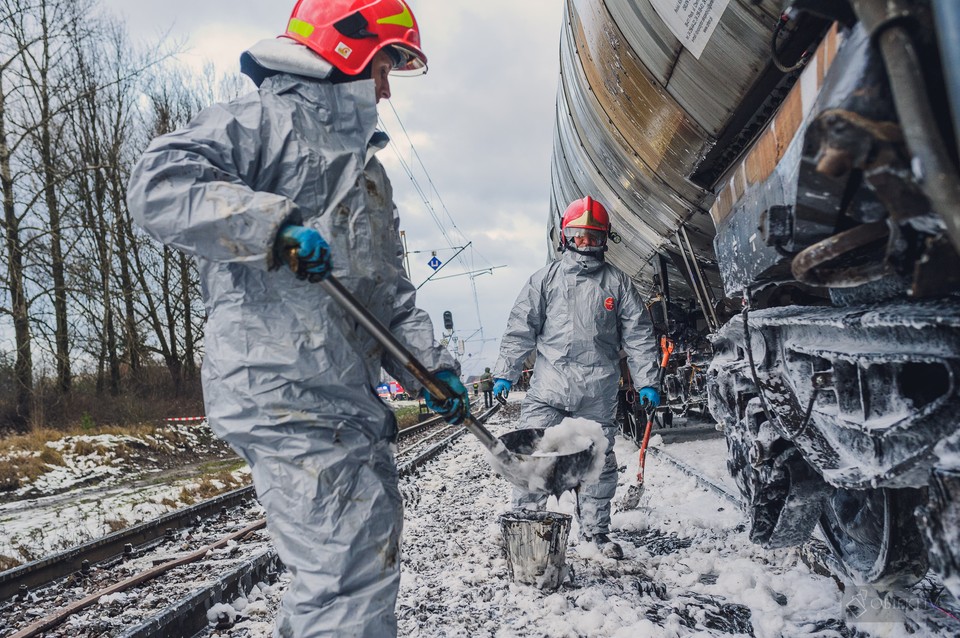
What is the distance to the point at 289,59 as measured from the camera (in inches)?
77.5

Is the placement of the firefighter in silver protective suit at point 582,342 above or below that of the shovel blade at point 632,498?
above

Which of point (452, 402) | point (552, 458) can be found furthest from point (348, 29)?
point (552, 458)

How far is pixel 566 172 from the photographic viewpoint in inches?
296

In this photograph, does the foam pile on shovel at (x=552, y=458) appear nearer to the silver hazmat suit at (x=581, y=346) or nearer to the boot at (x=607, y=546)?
the silver hazmat suit at (x=581, y=346)

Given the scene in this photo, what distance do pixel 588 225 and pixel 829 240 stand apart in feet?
9.05

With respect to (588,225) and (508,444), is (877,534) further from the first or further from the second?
(588,225)

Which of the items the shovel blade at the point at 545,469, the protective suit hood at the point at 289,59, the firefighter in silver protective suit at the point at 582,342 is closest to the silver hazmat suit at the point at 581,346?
the firefighter in silver protective suit at the point at 582,342

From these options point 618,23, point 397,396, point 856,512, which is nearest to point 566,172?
point 618,23

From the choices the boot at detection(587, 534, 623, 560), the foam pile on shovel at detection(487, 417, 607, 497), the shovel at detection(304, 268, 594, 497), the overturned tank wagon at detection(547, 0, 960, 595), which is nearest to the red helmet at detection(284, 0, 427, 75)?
the shovel at detection(304, 268, 594, 497)

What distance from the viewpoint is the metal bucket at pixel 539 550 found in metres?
3.08

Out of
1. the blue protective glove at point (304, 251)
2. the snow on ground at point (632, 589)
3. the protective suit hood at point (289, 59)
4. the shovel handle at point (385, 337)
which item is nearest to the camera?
the blue protective glove at point (304, 251)

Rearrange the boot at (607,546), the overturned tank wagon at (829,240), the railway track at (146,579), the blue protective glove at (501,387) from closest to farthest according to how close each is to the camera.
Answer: the overturned tank wagon at (829,240) → the railway track at (146,579) → the boot at (607,546) → the blue protective glove at (501,387)

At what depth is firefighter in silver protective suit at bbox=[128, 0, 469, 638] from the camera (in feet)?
5.62

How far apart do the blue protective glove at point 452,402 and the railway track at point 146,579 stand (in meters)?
1.61
